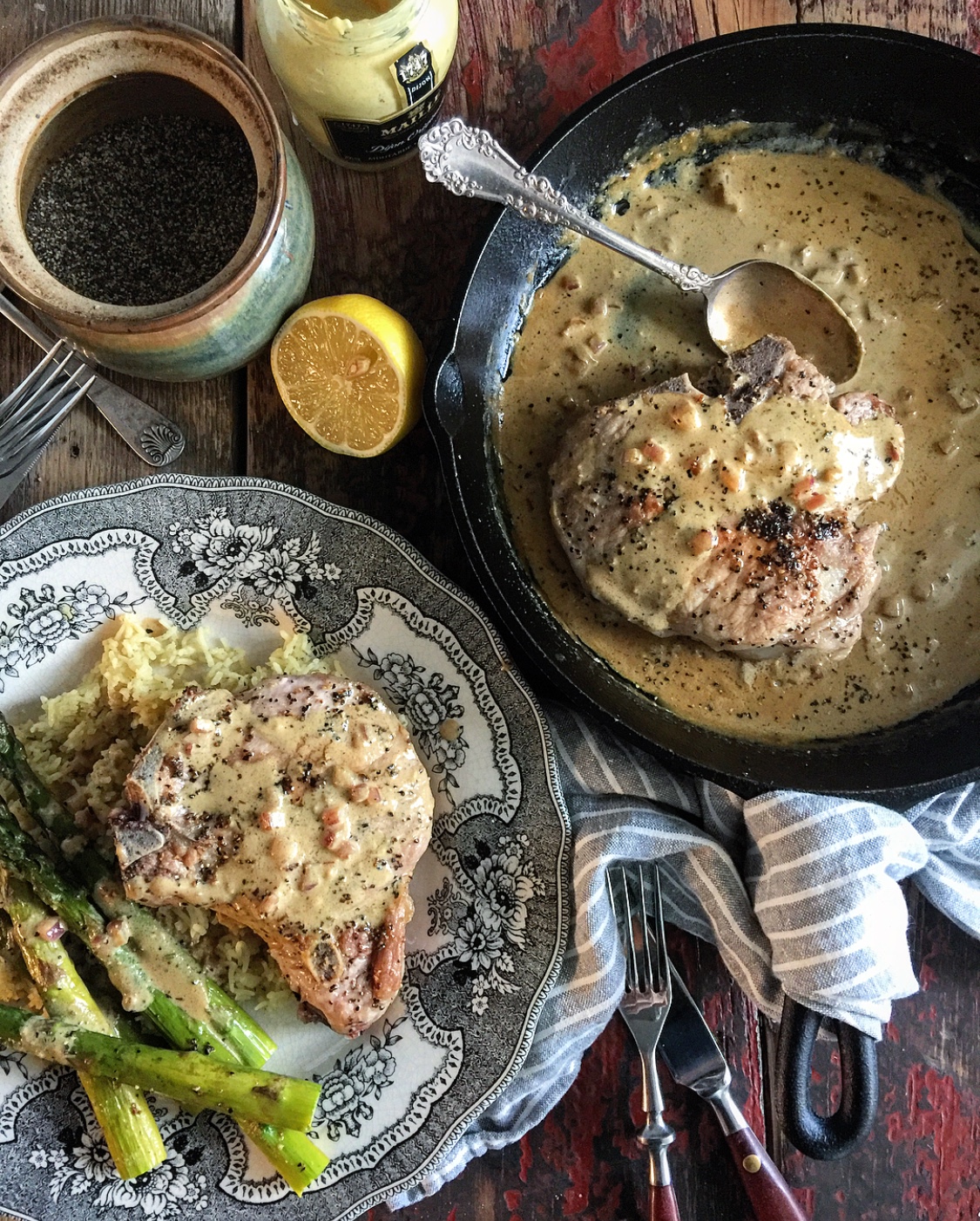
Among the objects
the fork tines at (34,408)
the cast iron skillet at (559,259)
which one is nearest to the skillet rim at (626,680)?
the cast iron skillet at (559,259)

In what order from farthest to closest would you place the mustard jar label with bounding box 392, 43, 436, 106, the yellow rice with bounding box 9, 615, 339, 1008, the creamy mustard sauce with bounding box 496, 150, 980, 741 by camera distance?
1. the creamy mustard sauce with bounding box 496, 150, 980, 741
2. the yellow rice with bounding box 9, 615, 339, 1008
3. the mustard jar label with bounding box 392, 43, 436, 106

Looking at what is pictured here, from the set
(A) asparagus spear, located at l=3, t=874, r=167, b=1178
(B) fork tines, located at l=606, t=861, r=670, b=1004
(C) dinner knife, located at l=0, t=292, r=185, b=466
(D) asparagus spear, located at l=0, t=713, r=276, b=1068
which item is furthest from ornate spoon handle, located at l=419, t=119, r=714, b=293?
(A) asparagus spear, located at l=3, t=874, r=167, b=1178

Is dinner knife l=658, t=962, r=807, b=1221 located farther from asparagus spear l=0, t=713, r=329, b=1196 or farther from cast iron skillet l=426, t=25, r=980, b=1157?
asparagus spear l=0, t=713, r=329, b=1196

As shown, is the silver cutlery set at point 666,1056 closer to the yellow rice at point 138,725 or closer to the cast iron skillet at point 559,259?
the cast iron skillet at point 559,259

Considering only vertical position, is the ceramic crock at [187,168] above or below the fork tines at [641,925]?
above

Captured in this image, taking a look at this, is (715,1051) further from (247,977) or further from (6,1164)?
(6,1164)

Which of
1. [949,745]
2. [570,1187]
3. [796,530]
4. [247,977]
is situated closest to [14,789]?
[247,977]

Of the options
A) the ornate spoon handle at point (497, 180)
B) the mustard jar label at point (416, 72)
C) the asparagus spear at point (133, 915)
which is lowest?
the asparagus spear at point (133, 915)

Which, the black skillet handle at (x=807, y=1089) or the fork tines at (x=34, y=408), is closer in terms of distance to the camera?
the black skillet handle at (x=807, y=1089)
